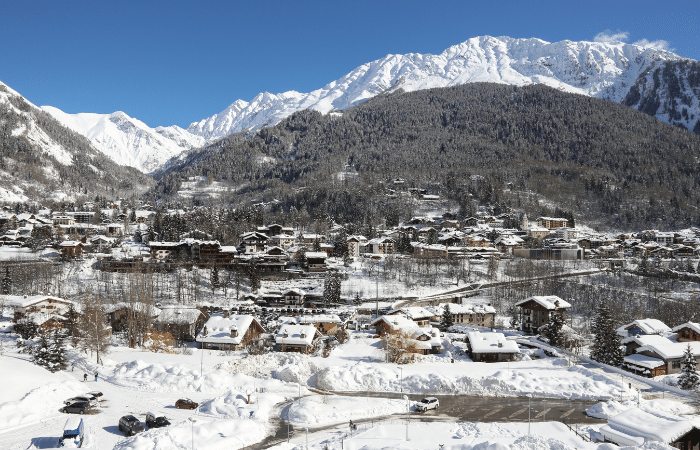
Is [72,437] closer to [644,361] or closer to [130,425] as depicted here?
[130,425]

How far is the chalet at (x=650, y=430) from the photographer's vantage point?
69.7 ft

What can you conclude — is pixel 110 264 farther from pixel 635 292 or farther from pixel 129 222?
pixel 635 292

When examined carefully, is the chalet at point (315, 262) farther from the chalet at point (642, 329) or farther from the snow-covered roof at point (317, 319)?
the chalet at point (642, 329)

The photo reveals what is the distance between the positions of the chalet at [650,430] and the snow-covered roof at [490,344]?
18.0 m

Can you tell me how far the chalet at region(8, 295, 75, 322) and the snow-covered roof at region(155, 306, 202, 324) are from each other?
1099 centimetres

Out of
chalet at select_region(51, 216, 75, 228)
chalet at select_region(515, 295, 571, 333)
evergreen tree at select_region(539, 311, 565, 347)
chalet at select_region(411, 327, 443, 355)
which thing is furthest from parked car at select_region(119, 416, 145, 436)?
chalet at select_region(51, 216, 75, 228)

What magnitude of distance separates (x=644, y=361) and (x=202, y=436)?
35.7 m

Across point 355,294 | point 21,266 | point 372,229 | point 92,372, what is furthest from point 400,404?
point 372,229

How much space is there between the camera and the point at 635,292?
71750 mm

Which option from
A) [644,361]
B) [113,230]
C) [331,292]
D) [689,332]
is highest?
[113,230]

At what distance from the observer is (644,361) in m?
39.8

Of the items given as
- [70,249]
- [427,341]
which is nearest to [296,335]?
[427,341]

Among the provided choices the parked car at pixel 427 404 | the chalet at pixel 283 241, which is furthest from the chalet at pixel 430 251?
the parked car at pixel 427 404

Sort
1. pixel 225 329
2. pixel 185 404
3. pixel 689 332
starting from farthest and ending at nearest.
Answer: pixel 225 329, pixel 689 332, pixel 185 404
